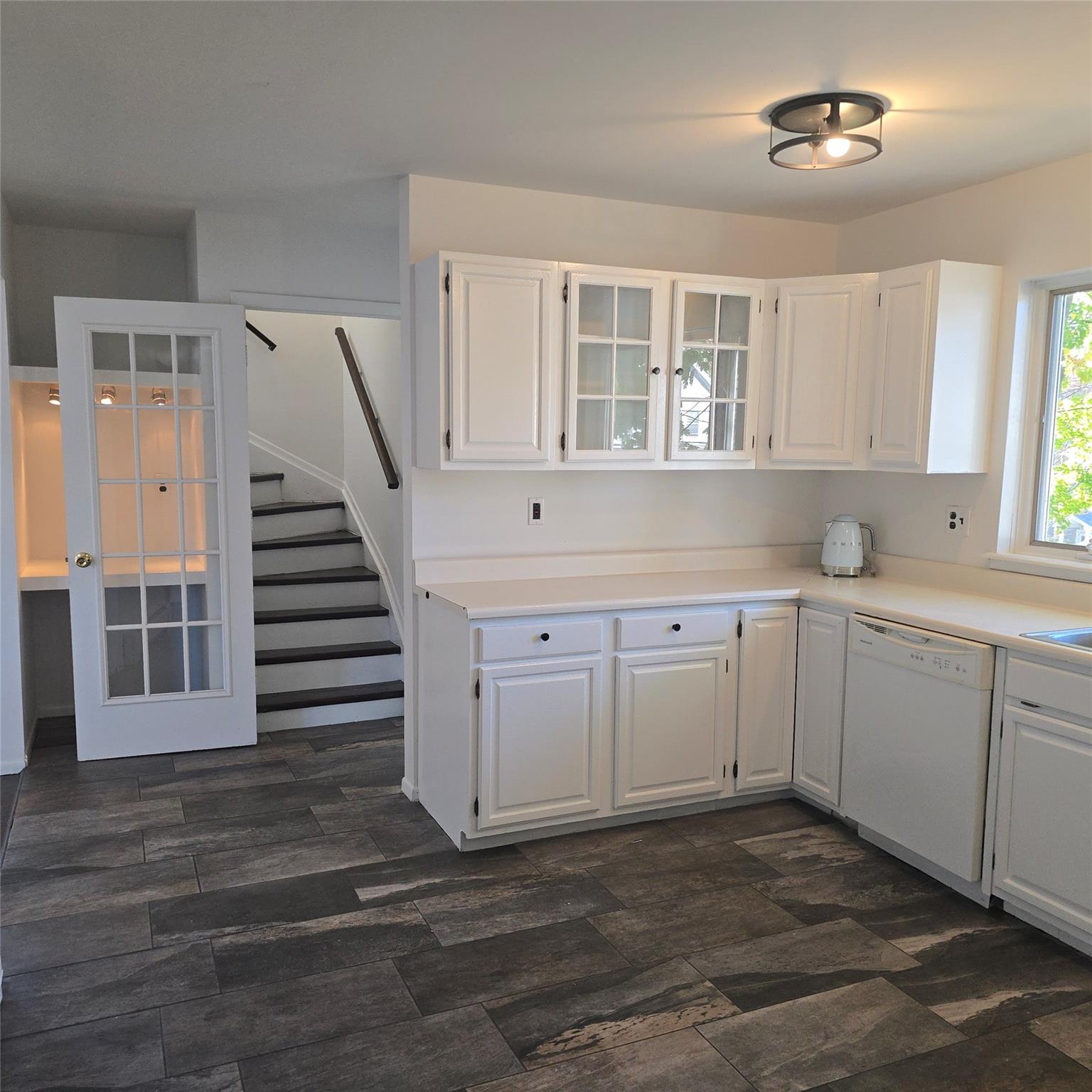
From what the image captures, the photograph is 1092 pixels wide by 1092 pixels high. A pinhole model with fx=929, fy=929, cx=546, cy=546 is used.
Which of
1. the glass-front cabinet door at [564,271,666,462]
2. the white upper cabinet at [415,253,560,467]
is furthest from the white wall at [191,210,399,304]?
the glass-front cabinet door at [564,271,666,462]

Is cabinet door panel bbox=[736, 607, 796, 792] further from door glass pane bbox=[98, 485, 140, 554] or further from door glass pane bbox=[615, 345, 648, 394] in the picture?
door glass pane bbox=[98, 485, 140, 554]

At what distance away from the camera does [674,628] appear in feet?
11.2

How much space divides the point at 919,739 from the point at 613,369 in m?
1.71

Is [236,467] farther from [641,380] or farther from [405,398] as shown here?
[641,380]

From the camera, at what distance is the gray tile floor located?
217 cm

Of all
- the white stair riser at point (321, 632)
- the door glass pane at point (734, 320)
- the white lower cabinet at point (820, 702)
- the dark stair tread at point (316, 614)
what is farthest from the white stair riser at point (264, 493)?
the white lower cabinet at point (820, 702)

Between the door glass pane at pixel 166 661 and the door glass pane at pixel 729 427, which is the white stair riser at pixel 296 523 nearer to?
the door glass pane at pixel 166 661

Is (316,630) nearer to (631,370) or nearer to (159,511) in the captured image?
(159,511)

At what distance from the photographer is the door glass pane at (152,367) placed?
13.7 ft

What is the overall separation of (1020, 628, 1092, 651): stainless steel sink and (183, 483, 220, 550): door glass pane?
3.39m

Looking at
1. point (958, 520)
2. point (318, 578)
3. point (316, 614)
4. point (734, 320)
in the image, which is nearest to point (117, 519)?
point (316, 614)

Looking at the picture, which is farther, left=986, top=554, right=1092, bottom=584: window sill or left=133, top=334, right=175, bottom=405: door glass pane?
left=133, top=334, right=175, bottom=405: door glass pane

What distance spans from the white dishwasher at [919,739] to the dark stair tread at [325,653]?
2562 millimetres

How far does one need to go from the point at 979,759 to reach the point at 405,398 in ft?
7.78
